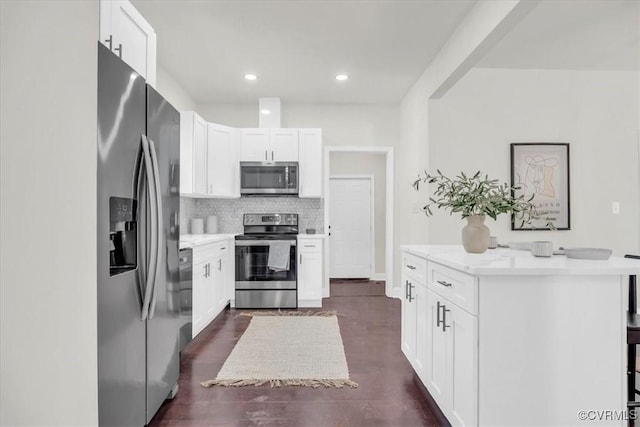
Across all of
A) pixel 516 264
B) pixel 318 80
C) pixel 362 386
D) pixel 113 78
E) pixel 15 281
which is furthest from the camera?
pixel 318 80

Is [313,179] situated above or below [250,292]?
above

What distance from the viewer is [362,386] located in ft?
8.13

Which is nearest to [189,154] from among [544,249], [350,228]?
[544,249]

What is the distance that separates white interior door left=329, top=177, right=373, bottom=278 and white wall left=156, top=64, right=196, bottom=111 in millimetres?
3025

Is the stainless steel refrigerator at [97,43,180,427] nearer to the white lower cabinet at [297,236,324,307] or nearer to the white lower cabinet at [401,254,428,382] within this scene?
the white lower cabinet at [401,254,428,382]

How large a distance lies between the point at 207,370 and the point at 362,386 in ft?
3.74

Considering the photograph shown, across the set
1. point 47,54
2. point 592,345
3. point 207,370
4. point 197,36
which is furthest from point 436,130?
point 47,54

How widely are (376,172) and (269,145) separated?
2.69 meters

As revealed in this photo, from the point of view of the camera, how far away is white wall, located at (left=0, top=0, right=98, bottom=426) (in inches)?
33.7

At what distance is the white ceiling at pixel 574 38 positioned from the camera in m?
2.85

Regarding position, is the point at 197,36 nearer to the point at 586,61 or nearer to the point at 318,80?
the point at 318,80

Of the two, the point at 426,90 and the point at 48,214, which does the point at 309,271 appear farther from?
the point at 48,214

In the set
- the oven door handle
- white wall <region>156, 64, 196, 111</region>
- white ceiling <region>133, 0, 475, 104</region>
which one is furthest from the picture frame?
white wall <region>156, 64, 196, 111</region>

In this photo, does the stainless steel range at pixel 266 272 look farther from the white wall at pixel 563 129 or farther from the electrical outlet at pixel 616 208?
the electrical outlet at pixel 616 208
